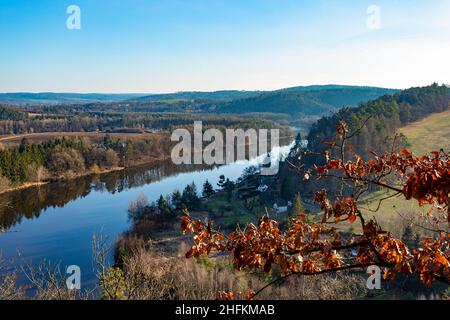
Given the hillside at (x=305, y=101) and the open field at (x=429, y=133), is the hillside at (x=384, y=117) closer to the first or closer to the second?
the open field at (x=429, y=133)

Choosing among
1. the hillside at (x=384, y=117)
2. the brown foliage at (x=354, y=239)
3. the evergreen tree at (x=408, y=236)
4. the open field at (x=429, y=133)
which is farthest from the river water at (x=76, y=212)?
the open field at (x=429, y=133)

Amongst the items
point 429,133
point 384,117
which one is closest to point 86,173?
point 384,117

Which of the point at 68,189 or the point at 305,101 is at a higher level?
the point at 305,101

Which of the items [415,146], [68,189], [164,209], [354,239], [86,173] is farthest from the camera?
[86,173]

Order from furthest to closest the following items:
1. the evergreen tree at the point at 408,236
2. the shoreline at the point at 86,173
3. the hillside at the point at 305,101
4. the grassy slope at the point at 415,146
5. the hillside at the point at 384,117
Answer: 1. the hillside at the point at 305,101
2. the shoreline at the point at 86,173
3. the hillside at the point at 384,117
4. the grassy slope at the point at 415,146
5. the evergreen tree at the point at 408,236

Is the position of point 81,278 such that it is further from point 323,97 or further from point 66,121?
point 323,97

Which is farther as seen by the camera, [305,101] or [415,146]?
[305,101]

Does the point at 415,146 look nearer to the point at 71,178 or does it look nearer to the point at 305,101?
the point at 71,178
